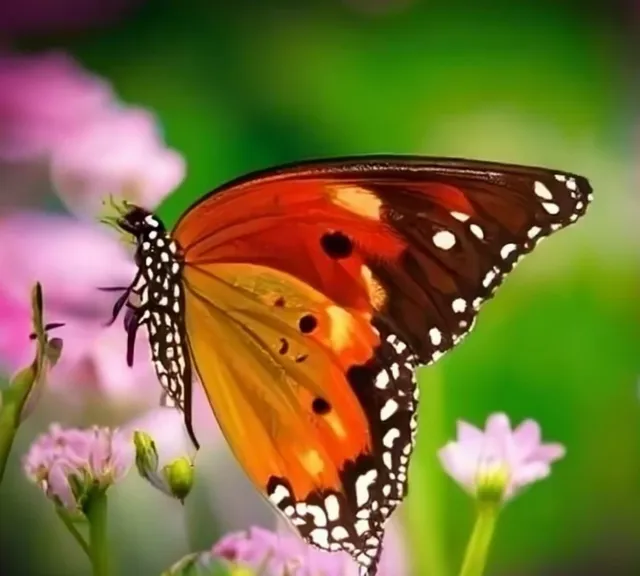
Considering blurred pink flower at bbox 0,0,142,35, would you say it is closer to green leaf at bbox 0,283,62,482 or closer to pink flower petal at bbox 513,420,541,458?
green leaf at bbox 0,283,62,482

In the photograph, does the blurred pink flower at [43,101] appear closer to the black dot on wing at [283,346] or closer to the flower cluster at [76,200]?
the flower cluster at [76,200]

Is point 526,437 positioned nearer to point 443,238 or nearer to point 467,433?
point 467,433

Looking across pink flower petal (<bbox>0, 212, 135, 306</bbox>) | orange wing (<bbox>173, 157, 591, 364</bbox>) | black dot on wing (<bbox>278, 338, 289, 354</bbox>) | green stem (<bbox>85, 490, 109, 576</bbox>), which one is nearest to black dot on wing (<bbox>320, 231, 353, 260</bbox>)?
orange wing (<bbox>173, 157, 591, 364</bbox>)

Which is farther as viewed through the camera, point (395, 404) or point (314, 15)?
point (314, 15)

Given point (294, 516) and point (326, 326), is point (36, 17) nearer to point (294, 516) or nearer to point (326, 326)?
point (326, 326)

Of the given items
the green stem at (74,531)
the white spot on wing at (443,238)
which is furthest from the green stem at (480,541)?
the green stem at (74,531)

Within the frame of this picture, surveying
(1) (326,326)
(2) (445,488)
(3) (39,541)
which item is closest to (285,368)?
(1) (326,326)
